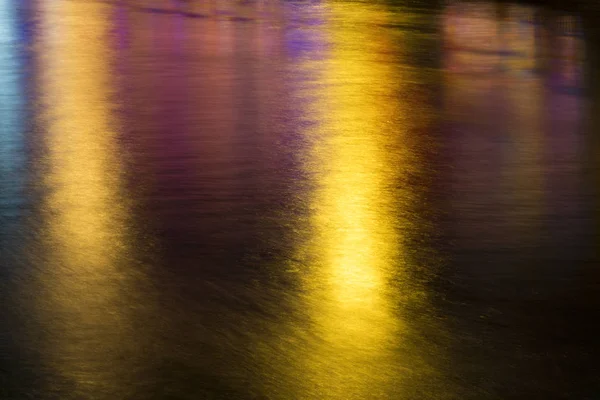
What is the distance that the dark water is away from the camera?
405 cm

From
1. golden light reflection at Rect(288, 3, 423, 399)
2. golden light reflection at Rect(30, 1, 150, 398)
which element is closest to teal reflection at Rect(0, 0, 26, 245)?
golden light reflection at Rect(30, 1, 150, 398)

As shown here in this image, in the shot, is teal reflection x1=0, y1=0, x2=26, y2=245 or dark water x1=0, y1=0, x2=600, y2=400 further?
teal reflection x1=0, y1=0, x2=26, y2=245

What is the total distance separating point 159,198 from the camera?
625 centimetres

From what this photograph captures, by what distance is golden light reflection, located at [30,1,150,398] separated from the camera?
4.11 m

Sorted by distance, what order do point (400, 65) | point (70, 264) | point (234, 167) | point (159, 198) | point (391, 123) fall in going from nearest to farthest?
1. point (70, 264)
2. point (159, 198)
3. point (234, 167)
4. point (391, 123)
5. point (400, 65)

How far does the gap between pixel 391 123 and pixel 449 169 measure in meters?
1.47

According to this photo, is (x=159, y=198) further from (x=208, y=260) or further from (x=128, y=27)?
(x=128, y=27)

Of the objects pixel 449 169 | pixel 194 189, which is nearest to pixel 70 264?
pixel 194 189

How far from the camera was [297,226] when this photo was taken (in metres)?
5.77

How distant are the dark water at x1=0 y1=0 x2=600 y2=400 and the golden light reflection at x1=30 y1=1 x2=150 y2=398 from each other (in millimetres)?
13

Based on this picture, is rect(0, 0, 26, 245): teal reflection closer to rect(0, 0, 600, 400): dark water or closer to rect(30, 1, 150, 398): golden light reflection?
rect(0, 0, 600, 400): dark water

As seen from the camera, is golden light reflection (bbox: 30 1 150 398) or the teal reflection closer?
golden light reflection (bbox: 30 1 150 398)

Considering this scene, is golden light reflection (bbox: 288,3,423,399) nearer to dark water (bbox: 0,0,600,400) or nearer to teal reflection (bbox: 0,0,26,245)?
dark water (bbox: 0,0,600,400)

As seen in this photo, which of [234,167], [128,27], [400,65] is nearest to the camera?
[234,167]
